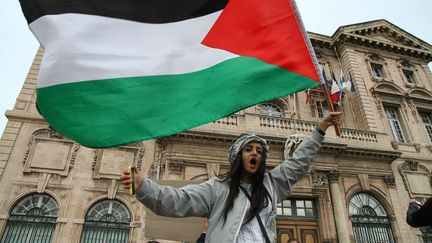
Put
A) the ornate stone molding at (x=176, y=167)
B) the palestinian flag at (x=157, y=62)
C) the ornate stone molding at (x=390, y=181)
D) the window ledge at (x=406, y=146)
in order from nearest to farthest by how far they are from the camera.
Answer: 1. the palestinian flag at (x=157, y=62)
2. the ornate stone molding at (x=176, y=167)
3. the ornate stone molding at (x=390, y=181)
4. the window ledge at (x=406, y=146)

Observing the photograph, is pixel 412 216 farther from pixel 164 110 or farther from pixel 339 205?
pixel 339 205

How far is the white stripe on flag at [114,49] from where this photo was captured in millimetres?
2885

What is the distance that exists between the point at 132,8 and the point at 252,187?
2.27 metres

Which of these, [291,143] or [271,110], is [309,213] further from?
[271,110]

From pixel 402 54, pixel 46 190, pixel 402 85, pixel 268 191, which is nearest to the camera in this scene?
pixel 268 191

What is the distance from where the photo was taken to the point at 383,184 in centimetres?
1384

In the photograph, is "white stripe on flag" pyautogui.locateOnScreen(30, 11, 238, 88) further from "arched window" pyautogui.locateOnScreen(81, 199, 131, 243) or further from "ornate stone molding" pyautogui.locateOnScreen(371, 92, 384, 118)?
"ornate stone molding" pyautogui.locateOnScreen(371, 92, 384, 118)

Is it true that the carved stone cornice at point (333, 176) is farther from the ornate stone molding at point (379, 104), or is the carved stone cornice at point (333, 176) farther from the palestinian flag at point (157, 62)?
the palestinian flag at point (157, 62)

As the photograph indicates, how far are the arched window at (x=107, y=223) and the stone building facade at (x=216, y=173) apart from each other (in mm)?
34

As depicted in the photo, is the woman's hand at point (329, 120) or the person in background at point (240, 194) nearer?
the person in background at point (240, 194)

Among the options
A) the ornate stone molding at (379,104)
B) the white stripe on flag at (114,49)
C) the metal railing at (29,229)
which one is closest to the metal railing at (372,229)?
the ornate stone molding at (379,104)

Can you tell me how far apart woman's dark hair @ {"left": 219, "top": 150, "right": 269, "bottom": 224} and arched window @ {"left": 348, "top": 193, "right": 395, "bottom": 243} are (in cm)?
1184

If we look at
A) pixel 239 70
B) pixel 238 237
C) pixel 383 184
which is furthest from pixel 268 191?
pixel 383 184

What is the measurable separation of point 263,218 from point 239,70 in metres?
1.62
